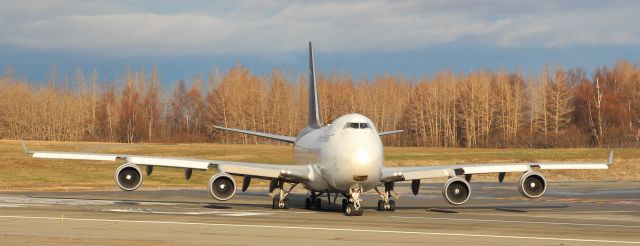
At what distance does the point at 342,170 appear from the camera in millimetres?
35969

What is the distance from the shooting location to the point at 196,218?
33.6m

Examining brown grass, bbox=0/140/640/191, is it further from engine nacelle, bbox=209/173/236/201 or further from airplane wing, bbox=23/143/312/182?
engine nacelle, bbox=209/173/236/201

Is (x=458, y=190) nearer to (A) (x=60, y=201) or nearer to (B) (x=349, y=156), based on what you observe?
(B) (x=349, y=156)

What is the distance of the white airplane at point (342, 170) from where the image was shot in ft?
118

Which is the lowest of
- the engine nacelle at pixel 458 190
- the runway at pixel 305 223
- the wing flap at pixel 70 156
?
the runway at pixel 305 223

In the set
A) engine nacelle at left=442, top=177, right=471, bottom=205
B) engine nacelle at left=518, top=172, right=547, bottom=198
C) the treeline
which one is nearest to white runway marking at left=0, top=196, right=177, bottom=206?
engine nacelle at left=442, top=177, right=471, bottom=205

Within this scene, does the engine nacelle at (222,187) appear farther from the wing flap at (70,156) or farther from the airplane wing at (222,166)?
the wing flap at (70,156)

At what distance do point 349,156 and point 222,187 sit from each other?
19.1 ft

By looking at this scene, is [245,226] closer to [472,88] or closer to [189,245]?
[189,245]

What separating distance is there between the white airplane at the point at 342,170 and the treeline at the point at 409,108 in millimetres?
117770

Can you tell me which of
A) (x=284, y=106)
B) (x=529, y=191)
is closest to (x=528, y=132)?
(x=284, y=106)

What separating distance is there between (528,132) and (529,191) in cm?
12990

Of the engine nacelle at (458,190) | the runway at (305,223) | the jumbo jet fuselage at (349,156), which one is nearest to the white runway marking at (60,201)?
the runway at (305,223)

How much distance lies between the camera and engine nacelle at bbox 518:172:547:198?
40000 mm
